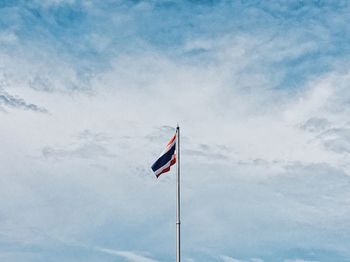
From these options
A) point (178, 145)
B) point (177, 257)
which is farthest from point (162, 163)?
point (177, 257)

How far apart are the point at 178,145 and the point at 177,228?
5446mm

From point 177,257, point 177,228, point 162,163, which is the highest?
point 162,163

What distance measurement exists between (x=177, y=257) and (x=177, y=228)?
1829 millimetres

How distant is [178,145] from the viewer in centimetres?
2859

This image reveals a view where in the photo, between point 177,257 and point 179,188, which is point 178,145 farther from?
point 177,257

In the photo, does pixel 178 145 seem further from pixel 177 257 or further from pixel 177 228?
pixel 177 257

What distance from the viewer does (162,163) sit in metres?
29.1

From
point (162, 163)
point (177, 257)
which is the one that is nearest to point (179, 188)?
point (162, 163)

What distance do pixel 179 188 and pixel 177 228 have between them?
2.57 m

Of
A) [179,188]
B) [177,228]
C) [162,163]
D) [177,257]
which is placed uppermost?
[162,163]

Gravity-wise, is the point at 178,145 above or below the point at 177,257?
above

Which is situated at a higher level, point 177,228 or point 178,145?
point 178,145

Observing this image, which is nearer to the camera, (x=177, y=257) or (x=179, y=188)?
(x=177, y=257)

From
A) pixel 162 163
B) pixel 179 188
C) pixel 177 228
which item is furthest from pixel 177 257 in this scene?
pixel 162 163
